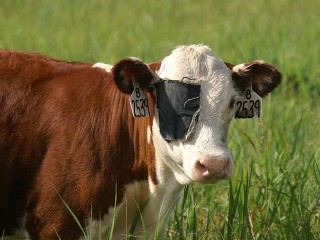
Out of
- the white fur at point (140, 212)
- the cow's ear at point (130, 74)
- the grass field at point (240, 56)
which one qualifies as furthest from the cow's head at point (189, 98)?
the grass field at point (240, 56)

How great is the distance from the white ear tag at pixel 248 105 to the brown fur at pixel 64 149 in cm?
46

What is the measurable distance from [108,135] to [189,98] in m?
0.53

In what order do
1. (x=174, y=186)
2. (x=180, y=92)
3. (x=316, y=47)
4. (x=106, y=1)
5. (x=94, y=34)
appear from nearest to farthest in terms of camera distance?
(x=180, y=92), (x=174, y=186), (x=316, y=47), (x=94, y=34), (x=106, y=1)

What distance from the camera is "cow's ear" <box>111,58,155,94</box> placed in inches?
199

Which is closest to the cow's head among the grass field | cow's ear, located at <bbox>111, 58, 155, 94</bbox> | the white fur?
cow's ear, located at <bbox>111, 58, 155, 94</bbox>

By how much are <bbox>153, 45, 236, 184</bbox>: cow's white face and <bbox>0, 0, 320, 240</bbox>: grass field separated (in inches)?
21.7

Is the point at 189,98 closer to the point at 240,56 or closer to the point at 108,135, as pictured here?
the point at 108,135

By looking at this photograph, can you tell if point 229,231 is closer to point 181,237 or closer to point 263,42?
point 181,237

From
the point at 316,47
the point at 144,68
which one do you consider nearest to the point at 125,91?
the point at 144,68

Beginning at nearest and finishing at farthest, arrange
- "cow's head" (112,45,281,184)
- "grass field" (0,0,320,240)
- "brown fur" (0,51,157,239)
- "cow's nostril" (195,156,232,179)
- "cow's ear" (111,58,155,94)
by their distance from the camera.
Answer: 1. "cow's nostril" (195,156,232,179)
2. "cow's head" (112,45,281,184)
3. "cow's ear" (111,58,155,94)
4. "brown fur" (0,51,157,239)
5. "grass field" (0,0,320,240)

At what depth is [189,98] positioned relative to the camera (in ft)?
16.4

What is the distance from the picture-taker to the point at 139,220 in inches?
212

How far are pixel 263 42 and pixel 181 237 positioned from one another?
21.2ft

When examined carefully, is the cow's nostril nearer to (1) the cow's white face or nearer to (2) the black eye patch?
(1) the cow's white face
